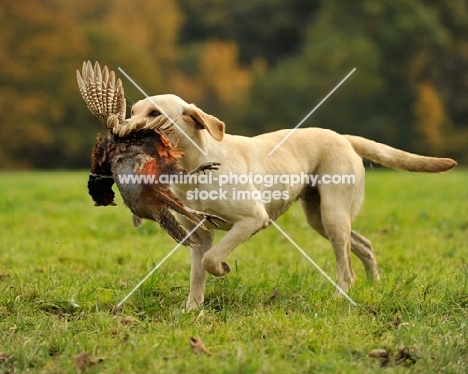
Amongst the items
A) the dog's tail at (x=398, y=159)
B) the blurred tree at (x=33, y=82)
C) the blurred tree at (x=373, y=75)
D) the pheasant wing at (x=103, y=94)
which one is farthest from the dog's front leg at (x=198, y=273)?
the blurred tree at (x=373, y=75)

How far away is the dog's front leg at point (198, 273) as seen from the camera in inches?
215

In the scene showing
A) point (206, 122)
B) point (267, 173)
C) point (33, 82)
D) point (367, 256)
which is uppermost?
point (206, 122)

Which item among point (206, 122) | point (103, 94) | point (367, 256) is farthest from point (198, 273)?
point (367, 256)

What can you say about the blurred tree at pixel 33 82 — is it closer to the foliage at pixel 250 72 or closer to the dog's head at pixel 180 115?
the foliage at pixel 250 72

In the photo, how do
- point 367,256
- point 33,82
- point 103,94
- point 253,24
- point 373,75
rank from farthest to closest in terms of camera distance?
point 253,24 → point 373,75 → point 33,82 → point 367,256 → point 103,94

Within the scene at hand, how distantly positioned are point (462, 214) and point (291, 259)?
3918mm

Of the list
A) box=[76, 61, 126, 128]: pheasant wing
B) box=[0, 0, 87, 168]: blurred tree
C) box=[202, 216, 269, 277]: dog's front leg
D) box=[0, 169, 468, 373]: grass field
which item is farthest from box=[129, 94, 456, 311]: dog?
box=[0, 0, 87, 168]: blurred tree

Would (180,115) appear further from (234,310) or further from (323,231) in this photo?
(323,231)

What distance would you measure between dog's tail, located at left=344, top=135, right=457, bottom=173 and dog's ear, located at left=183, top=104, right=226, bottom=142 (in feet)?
5.15

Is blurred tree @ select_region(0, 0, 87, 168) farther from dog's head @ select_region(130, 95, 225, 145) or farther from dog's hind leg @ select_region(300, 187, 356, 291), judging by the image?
dog's head @ select_region(130, 95, 225, 145)

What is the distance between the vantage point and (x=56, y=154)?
123ft

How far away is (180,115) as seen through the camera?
5.38 m

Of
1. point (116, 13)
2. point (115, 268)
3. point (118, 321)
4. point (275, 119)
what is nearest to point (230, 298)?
point (118, 321)

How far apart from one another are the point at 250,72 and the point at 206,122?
41162 mm
